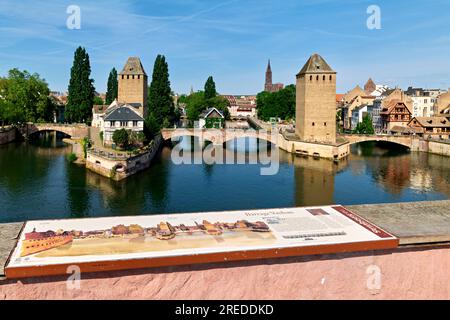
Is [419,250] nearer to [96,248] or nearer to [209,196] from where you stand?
[96,248]

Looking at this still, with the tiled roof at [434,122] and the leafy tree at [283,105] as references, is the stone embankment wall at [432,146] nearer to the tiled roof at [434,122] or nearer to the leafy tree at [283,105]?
the tiled roof at [434,122]

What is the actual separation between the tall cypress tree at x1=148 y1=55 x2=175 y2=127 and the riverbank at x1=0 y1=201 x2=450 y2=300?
48.0 m

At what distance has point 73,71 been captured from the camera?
56281 mm

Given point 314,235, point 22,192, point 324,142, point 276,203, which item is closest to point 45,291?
point 314,235

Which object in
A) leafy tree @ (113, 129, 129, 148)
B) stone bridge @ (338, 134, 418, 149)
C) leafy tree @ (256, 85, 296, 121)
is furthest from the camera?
leafy tree @ (256, 85, 296, 121)

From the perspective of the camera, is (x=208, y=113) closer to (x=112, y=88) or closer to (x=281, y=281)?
(x=112, y=88)

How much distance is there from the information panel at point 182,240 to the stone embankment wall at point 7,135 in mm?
47223

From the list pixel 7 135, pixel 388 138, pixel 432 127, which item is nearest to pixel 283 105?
pixel 432 127

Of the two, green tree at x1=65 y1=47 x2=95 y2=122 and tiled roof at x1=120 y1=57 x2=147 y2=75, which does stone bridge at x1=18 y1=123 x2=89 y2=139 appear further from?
tiled roof at x1=120 y1=57 x2=147 y2=75

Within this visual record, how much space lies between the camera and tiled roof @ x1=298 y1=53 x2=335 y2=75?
4878 cm

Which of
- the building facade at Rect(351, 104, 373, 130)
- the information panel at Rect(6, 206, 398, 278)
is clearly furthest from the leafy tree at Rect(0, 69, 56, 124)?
the information panel at Rect(6, 206, 398, 278)

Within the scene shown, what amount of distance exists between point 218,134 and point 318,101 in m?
13.0
